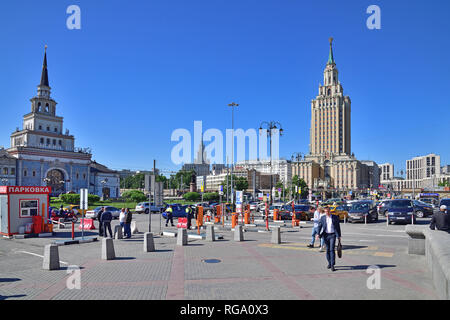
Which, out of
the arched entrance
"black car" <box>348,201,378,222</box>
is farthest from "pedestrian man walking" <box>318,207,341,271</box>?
the arched entrance

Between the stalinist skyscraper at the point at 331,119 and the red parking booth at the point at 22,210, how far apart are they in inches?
5953

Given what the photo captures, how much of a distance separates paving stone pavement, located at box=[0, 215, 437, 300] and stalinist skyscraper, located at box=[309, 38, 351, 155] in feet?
495

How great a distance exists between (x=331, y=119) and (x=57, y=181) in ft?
391

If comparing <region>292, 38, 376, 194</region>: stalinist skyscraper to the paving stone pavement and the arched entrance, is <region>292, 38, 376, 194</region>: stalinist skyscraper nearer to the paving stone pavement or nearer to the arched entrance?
the arched entrance

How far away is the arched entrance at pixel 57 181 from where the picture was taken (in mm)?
83431

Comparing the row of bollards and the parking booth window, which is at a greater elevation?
the parking booth window

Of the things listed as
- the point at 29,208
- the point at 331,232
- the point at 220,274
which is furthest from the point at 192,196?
the point at 331,232

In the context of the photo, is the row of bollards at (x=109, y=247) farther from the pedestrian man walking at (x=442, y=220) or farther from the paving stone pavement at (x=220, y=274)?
the pedestrian man walking at (x=442, y=220)

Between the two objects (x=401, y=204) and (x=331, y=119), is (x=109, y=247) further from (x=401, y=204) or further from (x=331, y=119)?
(x=331, y=119)

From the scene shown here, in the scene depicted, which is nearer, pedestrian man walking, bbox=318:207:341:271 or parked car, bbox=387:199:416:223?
pedestrian man walking, bbox=318:207:341:271

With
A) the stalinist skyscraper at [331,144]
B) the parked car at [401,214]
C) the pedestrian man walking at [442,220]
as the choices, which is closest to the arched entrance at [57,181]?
the parked car at [401,214]

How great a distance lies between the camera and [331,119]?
15800 cm

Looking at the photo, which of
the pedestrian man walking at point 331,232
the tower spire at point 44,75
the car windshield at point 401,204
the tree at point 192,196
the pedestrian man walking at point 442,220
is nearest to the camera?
the pedestrian man walking at point 331,232

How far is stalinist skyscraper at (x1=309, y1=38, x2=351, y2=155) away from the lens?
15800 centimetres
